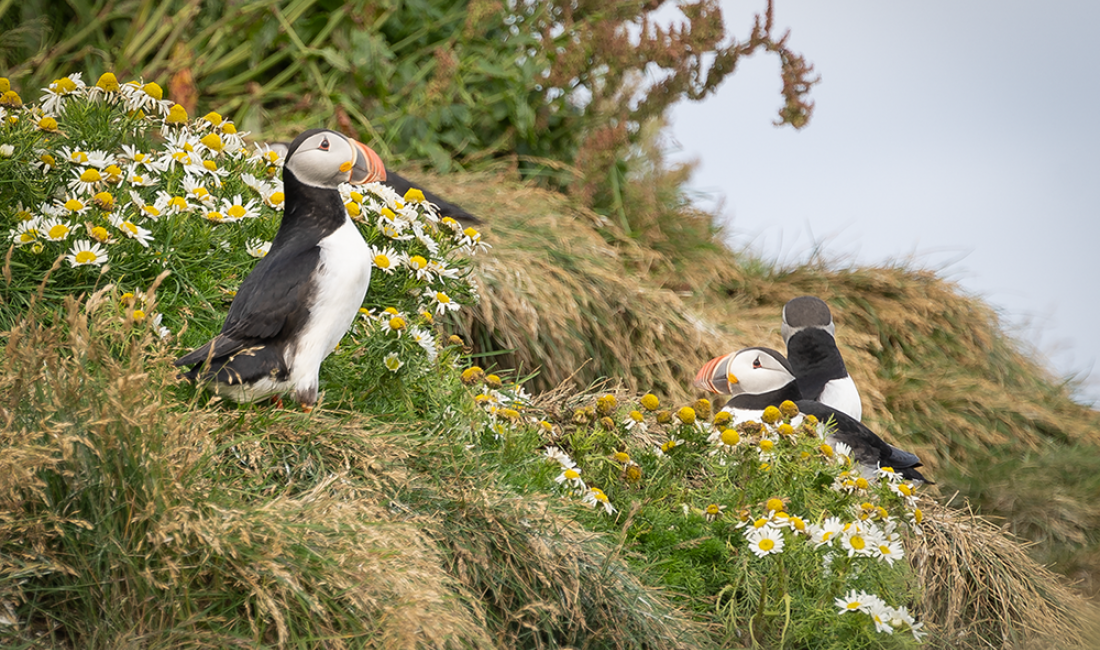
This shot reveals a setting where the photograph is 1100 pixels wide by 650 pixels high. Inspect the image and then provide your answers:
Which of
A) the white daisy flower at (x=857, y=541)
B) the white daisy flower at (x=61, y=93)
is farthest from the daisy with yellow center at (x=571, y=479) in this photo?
the white daisy flower at (x=61, y=93)

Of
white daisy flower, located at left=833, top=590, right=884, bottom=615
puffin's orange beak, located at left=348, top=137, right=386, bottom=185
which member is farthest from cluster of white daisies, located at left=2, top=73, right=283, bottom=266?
white daisy flower, located at left=833, top=590, right=884, bottom=615

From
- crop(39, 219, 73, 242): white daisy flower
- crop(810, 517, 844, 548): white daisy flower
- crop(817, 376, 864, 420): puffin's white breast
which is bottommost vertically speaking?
crop(39, 219, 73, 242): white daisy flower

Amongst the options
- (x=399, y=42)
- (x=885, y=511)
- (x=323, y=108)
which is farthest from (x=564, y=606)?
(x=399, y=42)

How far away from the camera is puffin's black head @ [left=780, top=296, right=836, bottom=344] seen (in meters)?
3.79

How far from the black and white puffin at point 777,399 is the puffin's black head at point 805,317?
15cm

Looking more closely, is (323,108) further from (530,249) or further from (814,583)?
(814,583)

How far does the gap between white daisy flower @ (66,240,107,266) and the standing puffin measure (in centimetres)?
54

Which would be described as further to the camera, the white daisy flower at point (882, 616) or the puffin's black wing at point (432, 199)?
the puffin's black wing at point (432, 199)

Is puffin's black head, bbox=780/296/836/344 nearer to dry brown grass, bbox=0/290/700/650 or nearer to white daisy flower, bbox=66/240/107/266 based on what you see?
dry brown grass, bbox=0/290/700/650

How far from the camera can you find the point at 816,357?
3.78 m

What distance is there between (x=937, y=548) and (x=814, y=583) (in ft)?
3.07

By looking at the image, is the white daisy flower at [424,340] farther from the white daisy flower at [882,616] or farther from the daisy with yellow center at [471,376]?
the white daisy flower at [882,616]

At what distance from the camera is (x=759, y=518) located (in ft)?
8.60

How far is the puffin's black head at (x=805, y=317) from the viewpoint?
12.4 ft
